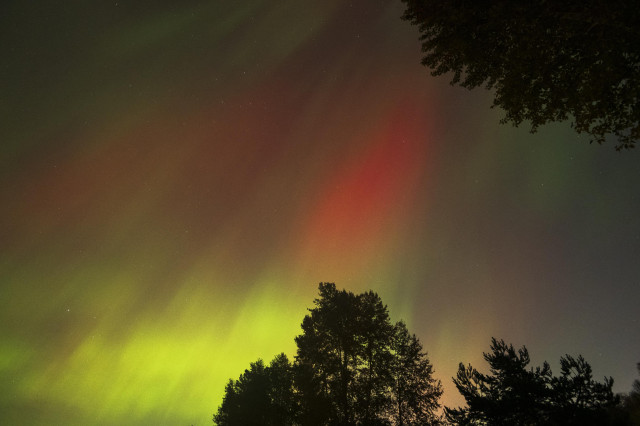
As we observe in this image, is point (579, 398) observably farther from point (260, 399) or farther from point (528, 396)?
point (260, 399)

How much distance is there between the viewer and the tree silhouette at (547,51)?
8016 millimetres

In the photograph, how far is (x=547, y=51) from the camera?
30.3 ft

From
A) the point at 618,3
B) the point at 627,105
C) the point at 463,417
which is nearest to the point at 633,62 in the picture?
the point at 627,105

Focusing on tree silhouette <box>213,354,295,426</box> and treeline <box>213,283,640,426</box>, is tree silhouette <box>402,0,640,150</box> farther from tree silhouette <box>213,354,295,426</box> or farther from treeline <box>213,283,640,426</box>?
tree silhouette <box>213,354,295,426</box>

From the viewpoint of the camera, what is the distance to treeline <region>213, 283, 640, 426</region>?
17.2m

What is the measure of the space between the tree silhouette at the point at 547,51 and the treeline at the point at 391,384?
15.6 metres

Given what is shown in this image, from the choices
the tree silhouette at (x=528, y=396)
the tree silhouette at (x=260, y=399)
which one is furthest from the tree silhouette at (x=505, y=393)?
the tree silhouette at (x=260, y=399)

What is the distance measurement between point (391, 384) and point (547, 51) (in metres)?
21.3

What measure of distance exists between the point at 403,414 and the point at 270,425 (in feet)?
41.0

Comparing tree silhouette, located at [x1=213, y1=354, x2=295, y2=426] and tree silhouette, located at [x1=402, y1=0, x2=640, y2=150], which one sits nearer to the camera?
tree silhouette, located at [x1=402, y1=0, x2=640, y2=150]

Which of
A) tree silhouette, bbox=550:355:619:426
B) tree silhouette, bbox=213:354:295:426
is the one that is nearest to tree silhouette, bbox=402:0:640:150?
tree silhouette, bbox=550:355:619:426

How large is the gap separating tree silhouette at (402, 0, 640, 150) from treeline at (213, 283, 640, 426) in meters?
15.6

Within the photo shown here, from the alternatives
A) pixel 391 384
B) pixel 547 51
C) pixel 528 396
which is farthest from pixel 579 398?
pixel 547 51

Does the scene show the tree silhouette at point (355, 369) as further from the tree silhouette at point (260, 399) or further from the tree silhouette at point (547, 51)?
the tree silhouette at point (547, 51)
